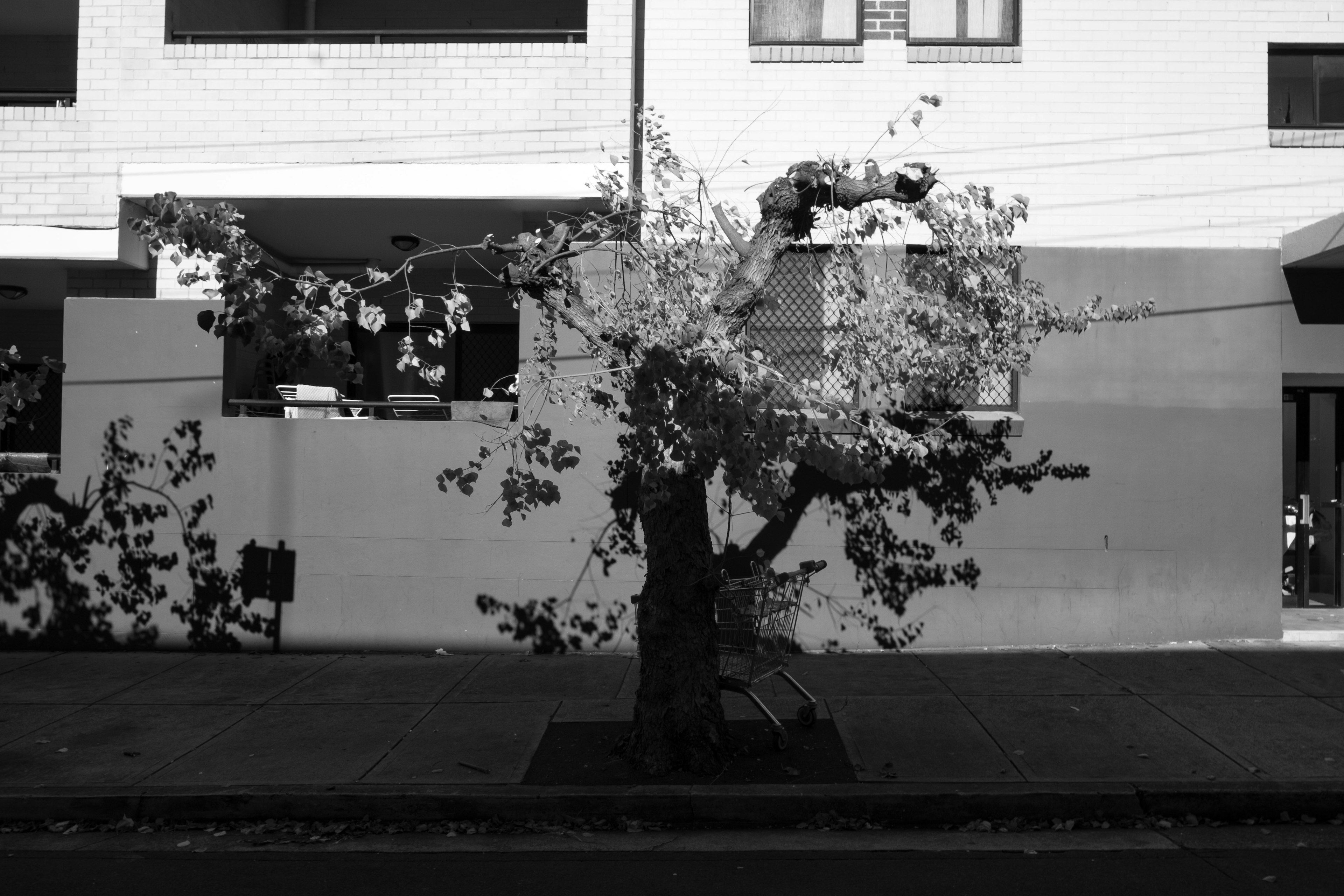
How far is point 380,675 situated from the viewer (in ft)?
30.5

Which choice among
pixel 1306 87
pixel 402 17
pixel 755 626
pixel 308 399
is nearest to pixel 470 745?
pixel 755 626

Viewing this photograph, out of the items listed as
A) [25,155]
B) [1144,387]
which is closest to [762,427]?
[1144,387]

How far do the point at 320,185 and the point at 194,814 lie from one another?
6.02m

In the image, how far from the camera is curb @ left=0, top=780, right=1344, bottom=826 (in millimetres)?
6254

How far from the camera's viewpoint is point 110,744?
7410 millimetres

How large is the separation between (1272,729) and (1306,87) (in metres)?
6.29

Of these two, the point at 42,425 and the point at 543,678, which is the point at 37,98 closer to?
the point at 42,425

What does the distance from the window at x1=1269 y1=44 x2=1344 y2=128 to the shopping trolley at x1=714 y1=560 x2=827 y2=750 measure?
6.84 metres

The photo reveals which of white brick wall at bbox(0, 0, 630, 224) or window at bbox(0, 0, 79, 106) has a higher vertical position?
window at bbox(0, 0, 79, 106)

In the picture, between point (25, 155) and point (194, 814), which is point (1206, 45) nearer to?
point (194, 814)

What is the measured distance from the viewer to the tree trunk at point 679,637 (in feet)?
22.2

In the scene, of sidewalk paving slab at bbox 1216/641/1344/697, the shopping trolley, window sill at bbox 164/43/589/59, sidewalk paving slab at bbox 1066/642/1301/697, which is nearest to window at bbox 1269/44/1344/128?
sidewalk paving slab at bbox 1216/641/1344/697

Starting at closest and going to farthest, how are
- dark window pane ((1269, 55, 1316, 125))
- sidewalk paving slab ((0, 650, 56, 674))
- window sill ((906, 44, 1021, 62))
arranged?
sidewalk paving slab ((0, 650, 56, 674)) → window sill ((906, 44, 1021, 62)) → dark window pane ((1269, 55, 1316, 125))

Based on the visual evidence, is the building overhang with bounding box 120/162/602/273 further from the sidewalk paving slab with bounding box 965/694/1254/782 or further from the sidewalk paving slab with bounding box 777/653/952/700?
the sidewalk paving slab with bounding box 965/694/1254/782
